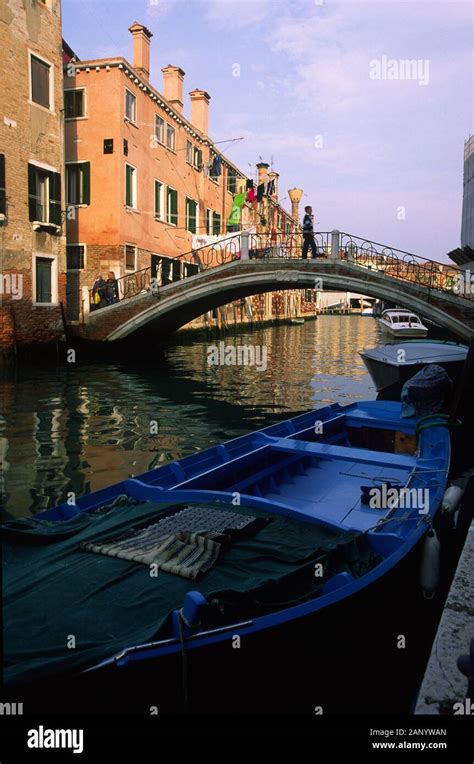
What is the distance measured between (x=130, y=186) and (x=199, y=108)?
8.41 meters

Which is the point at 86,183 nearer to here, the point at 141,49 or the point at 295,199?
the point at 141,49

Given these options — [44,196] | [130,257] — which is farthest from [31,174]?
[130,257]

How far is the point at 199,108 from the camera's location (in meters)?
25.8

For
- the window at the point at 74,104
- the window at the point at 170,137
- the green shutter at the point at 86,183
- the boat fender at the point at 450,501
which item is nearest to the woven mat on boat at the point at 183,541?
the boat fender at the point at 450,501

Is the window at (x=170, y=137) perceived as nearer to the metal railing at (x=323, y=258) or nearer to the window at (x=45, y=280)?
the metal railing at (x=323, y=258)

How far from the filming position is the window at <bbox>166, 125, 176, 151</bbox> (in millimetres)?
22314

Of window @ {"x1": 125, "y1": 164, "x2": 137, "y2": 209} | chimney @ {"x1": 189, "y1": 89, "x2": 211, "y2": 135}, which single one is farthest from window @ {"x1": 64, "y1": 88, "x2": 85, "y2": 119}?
chimney @ {"x1": 189, "y1": 89, "x2": 211, "y2": 135}

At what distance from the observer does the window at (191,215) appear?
979 inches

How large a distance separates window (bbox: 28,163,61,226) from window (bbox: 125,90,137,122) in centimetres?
432

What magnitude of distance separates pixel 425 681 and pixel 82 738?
1273 millimetres

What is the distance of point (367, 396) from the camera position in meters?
12.4

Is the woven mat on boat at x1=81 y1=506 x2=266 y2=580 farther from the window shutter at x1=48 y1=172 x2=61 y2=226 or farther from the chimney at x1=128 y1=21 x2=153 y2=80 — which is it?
the chimney at x1=128 y1=21 x2=153 y2=80

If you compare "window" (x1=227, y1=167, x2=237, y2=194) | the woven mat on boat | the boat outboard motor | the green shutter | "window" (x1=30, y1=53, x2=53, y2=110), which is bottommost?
the woven mat on boat

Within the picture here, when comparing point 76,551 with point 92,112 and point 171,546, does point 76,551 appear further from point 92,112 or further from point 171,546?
point 92,112
